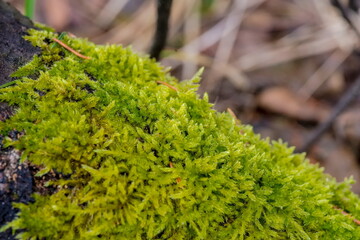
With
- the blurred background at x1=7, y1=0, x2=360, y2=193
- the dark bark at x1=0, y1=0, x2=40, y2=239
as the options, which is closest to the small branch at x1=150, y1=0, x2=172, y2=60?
the dark bark at x1=0, y1=0, x2=40, y2=239

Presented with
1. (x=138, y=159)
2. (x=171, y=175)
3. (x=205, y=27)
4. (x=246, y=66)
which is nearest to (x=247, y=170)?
(x=171, y=175)

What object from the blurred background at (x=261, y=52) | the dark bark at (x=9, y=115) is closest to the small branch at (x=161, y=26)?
the dark bark at (x=9, y=115)

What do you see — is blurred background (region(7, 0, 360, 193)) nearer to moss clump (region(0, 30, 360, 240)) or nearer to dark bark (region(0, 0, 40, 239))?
dark bark (region(0, 0, 40, 239))

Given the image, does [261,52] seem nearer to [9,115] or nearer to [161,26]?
[161,26]

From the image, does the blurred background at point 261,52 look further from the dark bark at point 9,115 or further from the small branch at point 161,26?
the dark bark at point 9,115

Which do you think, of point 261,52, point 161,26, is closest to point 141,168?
point 161,26

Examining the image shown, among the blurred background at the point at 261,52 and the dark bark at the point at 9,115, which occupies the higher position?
the blurred background at the point at 261,52

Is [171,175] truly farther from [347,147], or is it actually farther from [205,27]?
[205,27]
